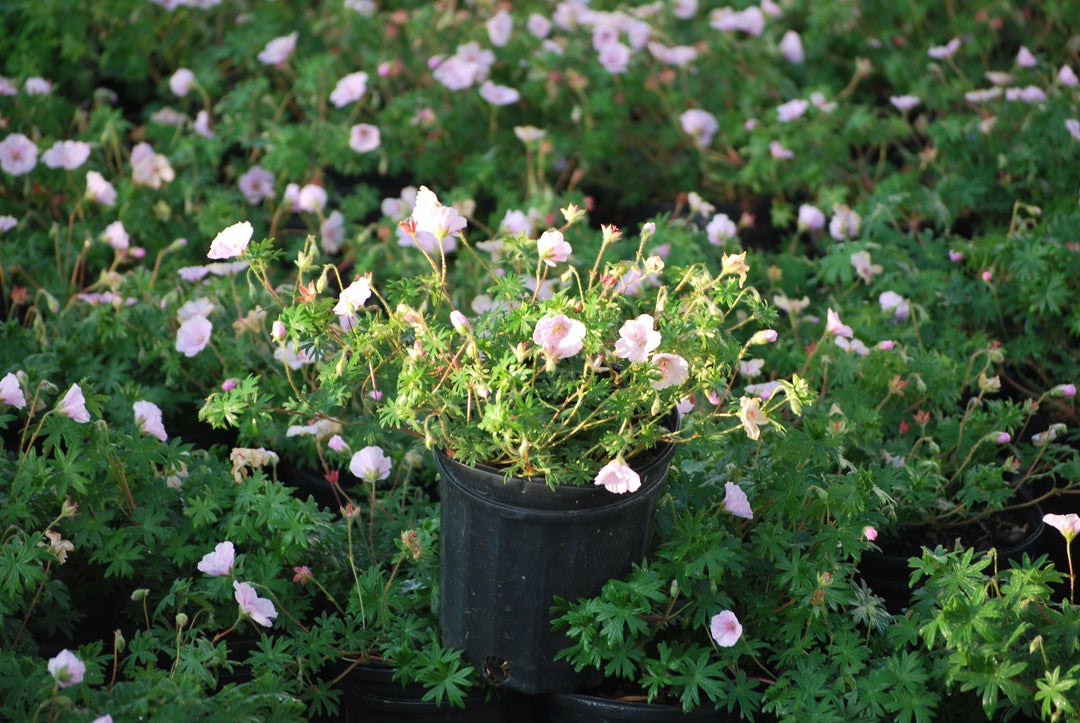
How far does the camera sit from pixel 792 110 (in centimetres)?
346

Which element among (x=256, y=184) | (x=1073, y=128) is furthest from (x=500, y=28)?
(x=1073, y=128)

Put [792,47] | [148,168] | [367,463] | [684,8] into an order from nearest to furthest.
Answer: [367,463]
[148,168]
[792,47]
[684,8]

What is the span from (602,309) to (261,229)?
6.65 feet

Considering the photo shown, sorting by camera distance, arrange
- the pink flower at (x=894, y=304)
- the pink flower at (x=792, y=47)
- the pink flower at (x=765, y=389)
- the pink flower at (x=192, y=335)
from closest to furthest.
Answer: the pink flower at (x=765, y=389)
the pink flower at (x=192, y=335)
the pink flower at (x=894, y=304)
the pink flower at (x=792, y=47)

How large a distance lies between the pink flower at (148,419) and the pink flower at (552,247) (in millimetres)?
866

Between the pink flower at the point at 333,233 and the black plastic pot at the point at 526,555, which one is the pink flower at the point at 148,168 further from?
the black plastic pot at the point at 526,555

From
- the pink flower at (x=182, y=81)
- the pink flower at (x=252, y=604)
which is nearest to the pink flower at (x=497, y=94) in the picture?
the pink flower at (x=182, y=81)

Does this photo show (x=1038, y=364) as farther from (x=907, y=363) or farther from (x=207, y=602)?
(x=207, y=602)

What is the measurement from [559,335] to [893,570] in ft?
3.55

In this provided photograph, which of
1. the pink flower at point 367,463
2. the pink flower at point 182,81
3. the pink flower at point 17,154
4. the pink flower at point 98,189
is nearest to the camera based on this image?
the pink flower at point 367,463

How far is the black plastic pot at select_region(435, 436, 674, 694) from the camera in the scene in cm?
168

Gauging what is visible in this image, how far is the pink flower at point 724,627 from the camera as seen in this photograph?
1766mm

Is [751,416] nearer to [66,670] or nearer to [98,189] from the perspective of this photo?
[66,670]

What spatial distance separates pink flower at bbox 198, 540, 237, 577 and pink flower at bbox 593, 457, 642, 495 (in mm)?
694
